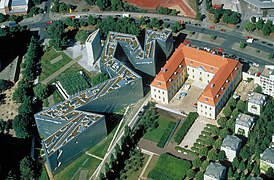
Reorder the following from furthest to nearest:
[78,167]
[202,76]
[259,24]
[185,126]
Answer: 1. [259,24]
2. [202,76]
3. [185,126]
4. [78,167]

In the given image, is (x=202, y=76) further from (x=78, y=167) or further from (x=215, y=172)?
(x=78, y=167)

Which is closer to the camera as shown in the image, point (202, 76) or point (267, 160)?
point (267, 160)

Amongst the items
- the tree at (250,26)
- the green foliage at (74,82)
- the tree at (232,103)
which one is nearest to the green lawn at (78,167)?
the green foliage at (74,82)

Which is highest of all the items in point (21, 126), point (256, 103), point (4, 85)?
point (256, 103)

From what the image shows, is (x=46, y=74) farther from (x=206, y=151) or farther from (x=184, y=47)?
(x=206, y=151)

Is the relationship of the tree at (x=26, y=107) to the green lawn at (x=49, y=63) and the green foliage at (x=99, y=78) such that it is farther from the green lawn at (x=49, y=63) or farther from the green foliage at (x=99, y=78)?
the green foliage at (x=99, y=78)

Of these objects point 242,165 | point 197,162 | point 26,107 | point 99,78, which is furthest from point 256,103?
point 26,107
